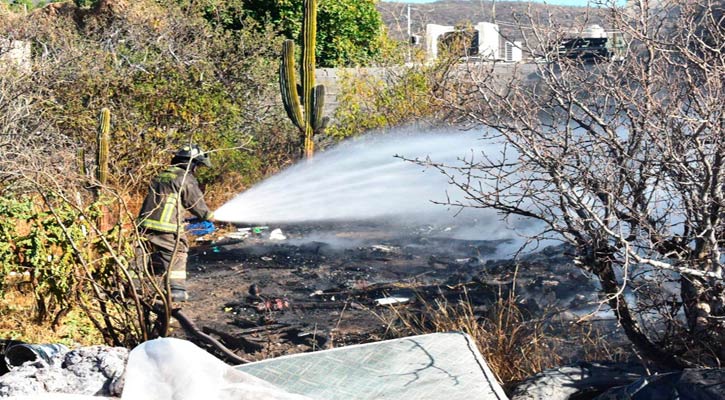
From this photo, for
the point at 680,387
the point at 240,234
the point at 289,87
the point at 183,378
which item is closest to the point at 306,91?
the point at 289,87

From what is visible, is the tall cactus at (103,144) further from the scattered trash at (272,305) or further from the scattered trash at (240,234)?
the scattered trash at (272,305)

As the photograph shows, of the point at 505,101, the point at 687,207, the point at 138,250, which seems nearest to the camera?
the point at 687,207

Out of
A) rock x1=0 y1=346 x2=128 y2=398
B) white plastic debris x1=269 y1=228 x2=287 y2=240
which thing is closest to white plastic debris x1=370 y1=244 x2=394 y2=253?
white plastic debris x1=269 y1=228 x2=287 y2=240

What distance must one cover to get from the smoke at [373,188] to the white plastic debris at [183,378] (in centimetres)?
816

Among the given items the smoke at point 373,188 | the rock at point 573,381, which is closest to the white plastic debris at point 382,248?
the smoke at point 373,188

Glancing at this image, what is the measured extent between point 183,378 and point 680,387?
212 centimetres

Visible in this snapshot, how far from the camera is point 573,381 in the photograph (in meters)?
4.40

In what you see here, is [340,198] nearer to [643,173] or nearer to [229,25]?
[229,25]

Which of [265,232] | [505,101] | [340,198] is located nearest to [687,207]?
[505,101]

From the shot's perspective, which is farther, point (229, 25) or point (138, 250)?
point (229, 25)

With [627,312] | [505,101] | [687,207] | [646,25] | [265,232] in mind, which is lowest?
[265,232]

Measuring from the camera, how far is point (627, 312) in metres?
4.90

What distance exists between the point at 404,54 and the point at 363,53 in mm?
4614

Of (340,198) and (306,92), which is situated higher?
(306,92)
